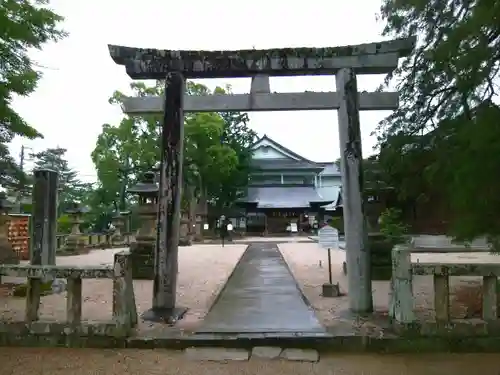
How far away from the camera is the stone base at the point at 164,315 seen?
19.1 ft

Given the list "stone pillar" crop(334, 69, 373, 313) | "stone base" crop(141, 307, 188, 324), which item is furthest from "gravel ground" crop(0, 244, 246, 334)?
"stone pillar" crop(334, 69, 373, 313)

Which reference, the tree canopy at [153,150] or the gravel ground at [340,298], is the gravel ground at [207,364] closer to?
the gravel ground at [340,298]

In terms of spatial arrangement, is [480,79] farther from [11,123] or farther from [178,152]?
[11,123]

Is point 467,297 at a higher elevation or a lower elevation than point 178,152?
lower

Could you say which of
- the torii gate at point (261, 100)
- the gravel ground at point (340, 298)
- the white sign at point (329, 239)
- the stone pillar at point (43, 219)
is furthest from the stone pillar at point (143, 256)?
the torii gate at point (261, 100)

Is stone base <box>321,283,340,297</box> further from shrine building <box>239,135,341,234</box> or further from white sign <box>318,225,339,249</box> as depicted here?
shrine building <box>239,135,341,234</box>

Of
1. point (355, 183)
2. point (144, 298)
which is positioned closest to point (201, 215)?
point (144, 298)

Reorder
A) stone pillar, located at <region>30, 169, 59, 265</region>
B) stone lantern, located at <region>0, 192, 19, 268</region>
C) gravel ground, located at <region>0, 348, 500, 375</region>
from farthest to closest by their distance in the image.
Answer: stone lantern, located at <region>0, 192, 19, 268</region> → stone pillar, located at <region>30, 169, 59, 265</region> → gravel ground, located at <region>0, 348, 500, 375</region>

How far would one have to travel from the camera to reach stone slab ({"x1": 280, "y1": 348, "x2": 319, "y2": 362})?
4.61 m

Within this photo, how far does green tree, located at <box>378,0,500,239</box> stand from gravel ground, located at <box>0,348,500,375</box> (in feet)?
6.34

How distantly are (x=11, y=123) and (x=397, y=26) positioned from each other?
866 cm

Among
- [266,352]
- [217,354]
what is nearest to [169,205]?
[217,354]

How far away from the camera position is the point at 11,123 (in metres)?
7.77

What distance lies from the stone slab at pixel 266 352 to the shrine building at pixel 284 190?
3155 cm
